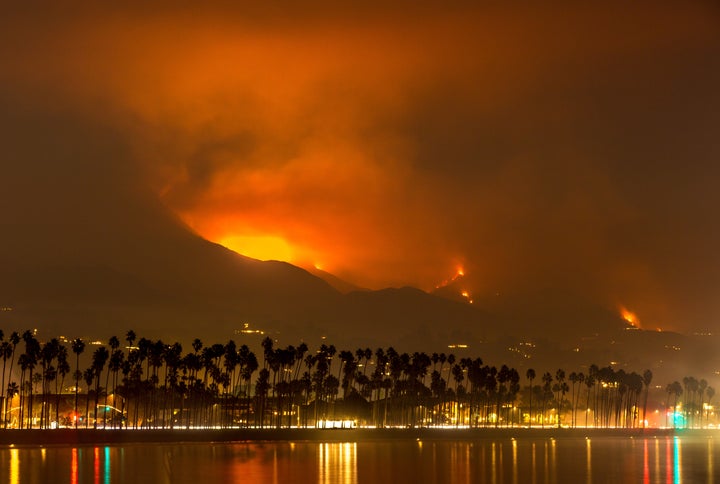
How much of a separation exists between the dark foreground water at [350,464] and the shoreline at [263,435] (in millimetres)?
5625

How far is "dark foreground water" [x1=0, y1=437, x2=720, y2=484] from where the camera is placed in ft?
275

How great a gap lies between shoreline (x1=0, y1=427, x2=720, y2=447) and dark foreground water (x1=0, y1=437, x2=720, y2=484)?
5.62m

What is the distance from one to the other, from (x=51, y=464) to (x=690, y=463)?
188 feet

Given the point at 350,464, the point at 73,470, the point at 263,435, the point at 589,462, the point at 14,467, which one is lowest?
the point at 589,462

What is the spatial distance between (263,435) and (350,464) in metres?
56.3

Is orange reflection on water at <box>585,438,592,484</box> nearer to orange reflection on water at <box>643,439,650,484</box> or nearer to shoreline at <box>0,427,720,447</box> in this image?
orange reflection on water at <box>643,439,650,484</box>

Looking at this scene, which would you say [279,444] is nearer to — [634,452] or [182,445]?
[182,445]

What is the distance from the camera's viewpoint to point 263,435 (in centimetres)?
15300

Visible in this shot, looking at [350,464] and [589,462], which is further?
[589,462]

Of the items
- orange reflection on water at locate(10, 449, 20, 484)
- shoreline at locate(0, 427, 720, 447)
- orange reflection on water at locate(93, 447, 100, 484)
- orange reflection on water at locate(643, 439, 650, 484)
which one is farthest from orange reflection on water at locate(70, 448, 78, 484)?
orange reflection on water at locate(643, 439, 650, 484)

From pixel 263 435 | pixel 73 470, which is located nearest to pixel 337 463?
pixel 73 470

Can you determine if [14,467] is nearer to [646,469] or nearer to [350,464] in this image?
[350,464]

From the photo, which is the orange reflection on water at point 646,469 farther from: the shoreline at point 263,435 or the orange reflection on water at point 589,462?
the shoreline at point 263,435

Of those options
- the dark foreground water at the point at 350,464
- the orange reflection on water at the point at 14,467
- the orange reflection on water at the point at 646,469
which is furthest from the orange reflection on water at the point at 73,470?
the orange reflection on water at the point at 646,469
